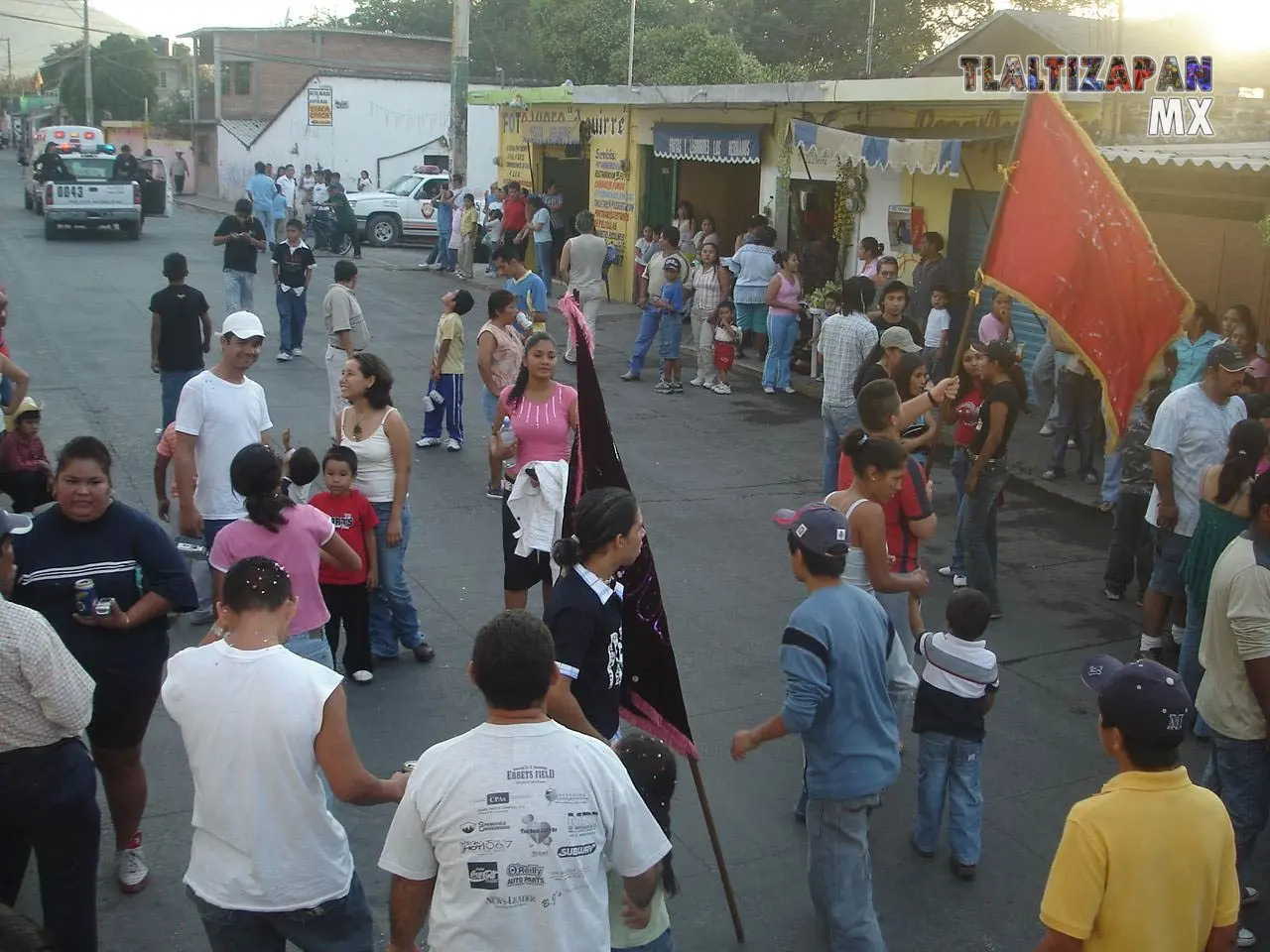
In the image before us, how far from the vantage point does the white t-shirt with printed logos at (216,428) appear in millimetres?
6398

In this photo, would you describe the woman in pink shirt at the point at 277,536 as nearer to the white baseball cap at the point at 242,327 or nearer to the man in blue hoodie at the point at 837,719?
the white baseball cap at the point at 242,327

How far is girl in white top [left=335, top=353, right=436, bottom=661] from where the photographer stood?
21.9 feet

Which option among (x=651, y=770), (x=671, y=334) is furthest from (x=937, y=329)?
(x=651, y=770)

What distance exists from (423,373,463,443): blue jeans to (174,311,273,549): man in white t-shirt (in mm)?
4754

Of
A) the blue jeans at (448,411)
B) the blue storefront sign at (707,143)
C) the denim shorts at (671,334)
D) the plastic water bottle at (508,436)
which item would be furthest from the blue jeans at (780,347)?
the plastic water bottle at (508,436)

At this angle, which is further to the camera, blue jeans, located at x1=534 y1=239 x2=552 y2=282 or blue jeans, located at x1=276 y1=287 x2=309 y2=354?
blue jeans, located at x1=534 y1=239 x2=552 y2=282

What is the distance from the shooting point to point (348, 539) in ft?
21.1

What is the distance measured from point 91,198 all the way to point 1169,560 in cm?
2702

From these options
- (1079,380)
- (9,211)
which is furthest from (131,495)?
(9,211)

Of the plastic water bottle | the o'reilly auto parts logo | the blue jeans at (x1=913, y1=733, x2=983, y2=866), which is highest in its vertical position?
the plastic water bottle

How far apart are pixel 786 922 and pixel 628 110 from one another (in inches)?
721

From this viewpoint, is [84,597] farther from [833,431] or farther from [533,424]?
[833,431]

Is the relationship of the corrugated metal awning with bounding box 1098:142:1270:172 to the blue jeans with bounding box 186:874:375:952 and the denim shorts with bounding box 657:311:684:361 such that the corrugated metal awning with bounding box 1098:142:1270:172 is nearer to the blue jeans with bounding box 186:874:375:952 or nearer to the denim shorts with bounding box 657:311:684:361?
the denim shorts with bounding box 657:311:684:361

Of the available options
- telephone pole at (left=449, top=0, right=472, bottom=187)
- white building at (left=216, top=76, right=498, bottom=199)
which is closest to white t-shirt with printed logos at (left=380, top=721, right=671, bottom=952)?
telephone pole at (left=449, top=0, right=472, bottom=187)
